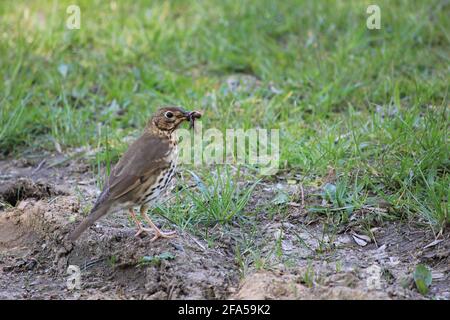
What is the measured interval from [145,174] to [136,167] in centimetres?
8

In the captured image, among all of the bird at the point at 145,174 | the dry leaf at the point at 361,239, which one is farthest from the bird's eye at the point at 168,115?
the dry leaf at the point at 361,239

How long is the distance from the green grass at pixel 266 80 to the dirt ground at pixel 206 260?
386 millimetres

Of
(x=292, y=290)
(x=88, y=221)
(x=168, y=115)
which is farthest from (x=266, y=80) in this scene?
(x=292, y=290)

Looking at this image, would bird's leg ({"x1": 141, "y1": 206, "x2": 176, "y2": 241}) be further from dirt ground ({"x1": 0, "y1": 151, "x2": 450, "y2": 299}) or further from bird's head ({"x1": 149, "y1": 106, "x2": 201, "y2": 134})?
bird's head ({"x1": 149, "y1": 106, "x2": 201, "y2": 134})

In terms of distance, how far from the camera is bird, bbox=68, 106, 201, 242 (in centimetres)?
535

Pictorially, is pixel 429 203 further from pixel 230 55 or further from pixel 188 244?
pixel 230 55

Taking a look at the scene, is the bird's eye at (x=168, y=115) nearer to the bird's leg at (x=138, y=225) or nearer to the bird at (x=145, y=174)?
the bird at (x=145, y=174)

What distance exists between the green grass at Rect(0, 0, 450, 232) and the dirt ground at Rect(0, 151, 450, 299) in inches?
15.2

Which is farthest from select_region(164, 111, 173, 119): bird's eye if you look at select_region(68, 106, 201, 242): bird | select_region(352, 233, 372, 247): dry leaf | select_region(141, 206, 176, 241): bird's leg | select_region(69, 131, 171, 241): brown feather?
select_region(352, 233, 372, 247): dry leaf

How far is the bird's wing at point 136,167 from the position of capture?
5.36 m

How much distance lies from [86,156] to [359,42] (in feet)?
11.0

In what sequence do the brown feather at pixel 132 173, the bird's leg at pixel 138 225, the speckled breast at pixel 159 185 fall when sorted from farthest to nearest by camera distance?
the bird's leg at pixel 138 225, the speckled breast at pixel 159 185, the brown feather at pixel 132 173

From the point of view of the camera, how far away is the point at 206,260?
5309mm
